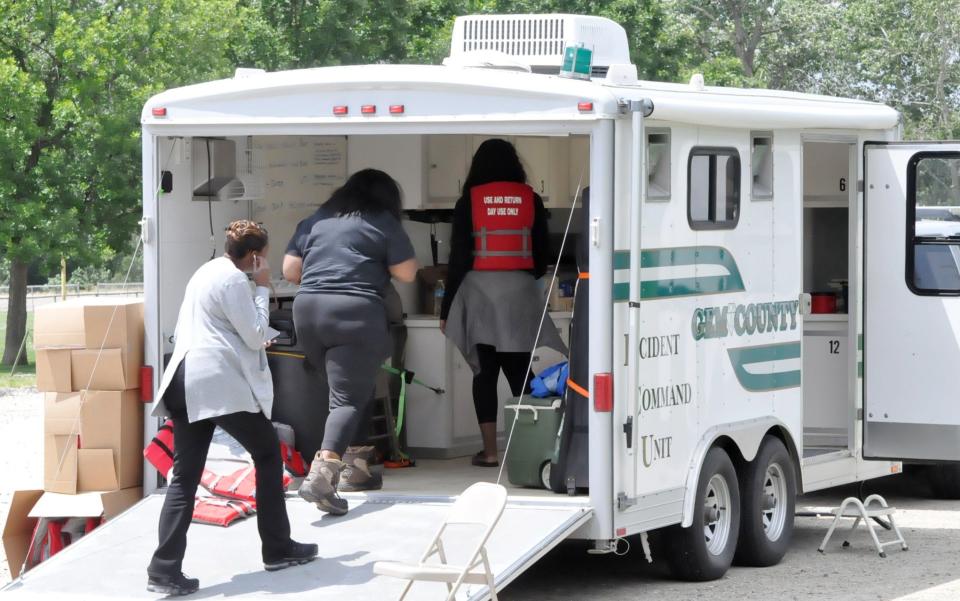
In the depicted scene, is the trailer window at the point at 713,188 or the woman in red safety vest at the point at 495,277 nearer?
the trailer window at the point at 713,188

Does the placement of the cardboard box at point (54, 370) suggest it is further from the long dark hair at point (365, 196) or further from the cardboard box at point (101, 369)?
the long dark hair at point (365, 196)

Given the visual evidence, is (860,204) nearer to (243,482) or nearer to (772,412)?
(772,412)

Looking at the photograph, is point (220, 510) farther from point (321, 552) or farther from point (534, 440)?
point (534, 440)

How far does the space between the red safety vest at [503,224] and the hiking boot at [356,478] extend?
1.37 m

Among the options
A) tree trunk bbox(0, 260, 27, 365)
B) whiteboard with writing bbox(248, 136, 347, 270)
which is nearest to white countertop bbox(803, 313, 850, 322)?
whiteboard with writing bbox(248, 136, 347, 270)

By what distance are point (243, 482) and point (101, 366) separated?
851 millimetres

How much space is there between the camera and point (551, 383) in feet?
24.0

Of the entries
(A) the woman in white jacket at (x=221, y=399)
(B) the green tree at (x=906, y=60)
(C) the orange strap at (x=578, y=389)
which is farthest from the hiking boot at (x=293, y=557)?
(B) the green tree at (x=906, y=60)

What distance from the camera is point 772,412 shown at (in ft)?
25.1

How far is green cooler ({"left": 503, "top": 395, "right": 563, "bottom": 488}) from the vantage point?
7.17 m

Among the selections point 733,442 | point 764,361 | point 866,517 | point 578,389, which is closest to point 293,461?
point 578,389

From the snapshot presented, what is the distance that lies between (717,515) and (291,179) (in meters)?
3.19

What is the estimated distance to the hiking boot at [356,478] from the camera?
726 centimetres

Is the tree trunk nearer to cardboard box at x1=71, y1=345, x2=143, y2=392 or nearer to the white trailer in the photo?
the white trailer
